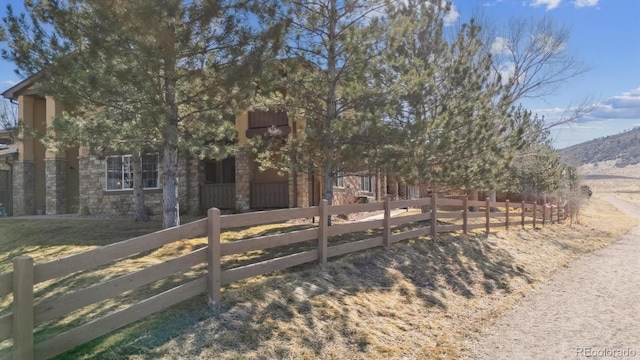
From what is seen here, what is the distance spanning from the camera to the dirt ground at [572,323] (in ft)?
19.0

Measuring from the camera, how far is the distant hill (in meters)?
155

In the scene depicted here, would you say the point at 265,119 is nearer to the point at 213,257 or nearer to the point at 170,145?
the point at 170,145

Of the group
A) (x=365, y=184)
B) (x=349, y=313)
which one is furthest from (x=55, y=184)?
(x=349, y=313)

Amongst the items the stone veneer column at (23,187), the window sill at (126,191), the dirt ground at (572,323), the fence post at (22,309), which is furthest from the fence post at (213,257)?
the stone veneer column at (23,187)

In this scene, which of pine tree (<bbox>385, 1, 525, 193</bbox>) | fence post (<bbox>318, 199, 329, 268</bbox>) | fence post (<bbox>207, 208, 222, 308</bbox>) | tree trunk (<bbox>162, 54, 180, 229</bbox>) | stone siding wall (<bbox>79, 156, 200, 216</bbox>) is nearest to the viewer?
fence post (<bbox>207, 208, 222, 308</bbox>)

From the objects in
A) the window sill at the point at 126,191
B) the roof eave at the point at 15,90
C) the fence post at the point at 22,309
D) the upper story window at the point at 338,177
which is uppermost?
the roof eave at the point at 15,90

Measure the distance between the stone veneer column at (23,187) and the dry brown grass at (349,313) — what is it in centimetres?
1625

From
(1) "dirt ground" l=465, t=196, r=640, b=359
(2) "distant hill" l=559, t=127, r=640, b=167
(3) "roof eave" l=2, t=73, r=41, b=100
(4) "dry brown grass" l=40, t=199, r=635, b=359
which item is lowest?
(1) "dirt ground" l=465, t=196, r=640, b=359

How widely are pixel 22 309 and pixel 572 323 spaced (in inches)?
269

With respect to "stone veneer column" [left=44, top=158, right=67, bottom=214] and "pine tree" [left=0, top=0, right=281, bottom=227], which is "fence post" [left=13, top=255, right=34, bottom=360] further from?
"stone veneer column" [left=44, top=158, right=67, bottom=214]

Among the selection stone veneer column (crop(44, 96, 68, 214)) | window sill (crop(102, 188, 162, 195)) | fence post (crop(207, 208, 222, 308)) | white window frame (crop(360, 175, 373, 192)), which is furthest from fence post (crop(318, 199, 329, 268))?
stone veneer column (crop(44, 96, 68, 214))

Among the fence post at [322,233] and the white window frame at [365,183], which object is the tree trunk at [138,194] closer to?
the white window frame at [365,183]

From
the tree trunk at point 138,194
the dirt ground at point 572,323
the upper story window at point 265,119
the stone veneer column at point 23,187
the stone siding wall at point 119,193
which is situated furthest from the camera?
the stone veneer column at point 23,187

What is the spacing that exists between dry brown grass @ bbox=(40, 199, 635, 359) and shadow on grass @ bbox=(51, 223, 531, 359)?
0.01 m
